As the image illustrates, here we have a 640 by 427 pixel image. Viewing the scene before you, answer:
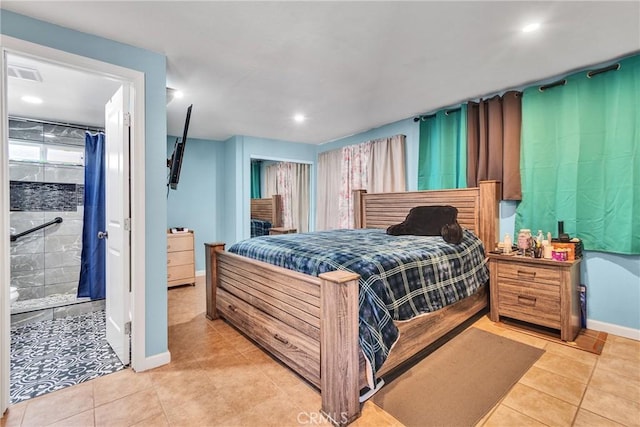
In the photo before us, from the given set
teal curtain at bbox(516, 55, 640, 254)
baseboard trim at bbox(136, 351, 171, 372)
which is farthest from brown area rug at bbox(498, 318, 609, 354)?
baseboard trim at bbox(136, 351, 171, 372)

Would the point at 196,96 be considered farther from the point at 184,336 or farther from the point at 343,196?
the point at 343,196

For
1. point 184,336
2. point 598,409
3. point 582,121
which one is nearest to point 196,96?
point 184,336

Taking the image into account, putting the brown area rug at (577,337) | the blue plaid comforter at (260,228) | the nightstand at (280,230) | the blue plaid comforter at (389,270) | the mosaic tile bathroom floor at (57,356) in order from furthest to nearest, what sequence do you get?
1. the blue plaid comforter at (260,228)
2. the nightstand at (280,230)
3. the brown area rug at (577,337)
4. the mosaic tile bathroom floor at (57,356)
5. the blue plaid comforter at (389,270)

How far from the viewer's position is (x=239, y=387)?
1895 millimetres

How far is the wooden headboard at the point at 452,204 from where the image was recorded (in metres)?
3.12

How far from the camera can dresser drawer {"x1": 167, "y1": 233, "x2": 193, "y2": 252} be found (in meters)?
4.31

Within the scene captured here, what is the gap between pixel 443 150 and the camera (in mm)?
3652

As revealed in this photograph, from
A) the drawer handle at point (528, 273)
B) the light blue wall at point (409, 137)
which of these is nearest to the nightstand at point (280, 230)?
the light blue wall at point (409, 137)

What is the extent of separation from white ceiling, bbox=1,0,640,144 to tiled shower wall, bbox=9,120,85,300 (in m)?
0.55

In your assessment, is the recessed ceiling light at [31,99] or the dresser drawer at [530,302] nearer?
the dresser drawer at [530,302]

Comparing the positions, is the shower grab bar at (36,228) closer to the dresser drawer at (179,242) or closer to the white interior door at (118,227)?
the dresser drawer at (179,242)

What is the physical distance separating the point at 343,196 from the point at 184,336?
3.30m

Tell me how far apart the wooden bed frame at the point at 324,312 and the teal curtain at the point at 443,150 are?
0.23 metres

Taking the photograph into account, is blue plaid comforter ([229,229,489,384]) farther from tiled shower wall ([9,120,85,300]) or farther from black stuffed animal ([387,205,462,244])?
tiled shower wall ([9,120,85,300])
